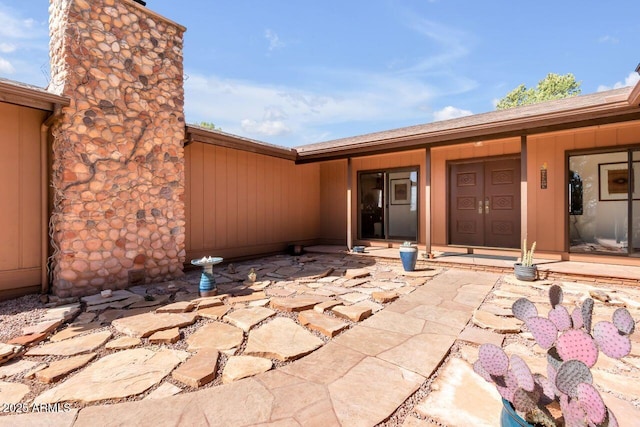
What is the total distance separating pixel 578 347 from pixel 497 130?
4.82m

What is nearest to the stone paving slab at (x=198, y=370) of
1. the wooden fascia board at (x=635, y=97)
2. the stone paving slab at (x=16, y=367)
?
the stone paving slab at (x=16, y=367)

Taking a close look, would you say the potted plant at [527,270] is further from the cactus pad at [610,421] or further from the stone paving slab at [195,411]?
the stone paving slab at [195,411]

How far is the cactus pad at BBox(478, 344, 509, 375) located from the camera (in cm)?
126

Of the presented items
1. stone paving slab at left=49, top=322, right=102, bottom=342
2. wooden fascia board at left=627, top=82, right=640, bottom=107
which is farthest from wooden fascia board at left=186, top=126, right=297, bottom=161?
wooden fascia board at left=627, top=82, right=640, bottom=107

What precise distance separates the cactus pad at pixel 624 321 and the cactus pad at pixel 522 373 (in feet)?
1.40

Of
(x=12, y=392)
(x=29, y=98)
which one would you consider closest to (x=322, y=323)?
(x=12, y=392)

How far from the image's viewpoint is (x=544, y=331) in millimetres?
1388

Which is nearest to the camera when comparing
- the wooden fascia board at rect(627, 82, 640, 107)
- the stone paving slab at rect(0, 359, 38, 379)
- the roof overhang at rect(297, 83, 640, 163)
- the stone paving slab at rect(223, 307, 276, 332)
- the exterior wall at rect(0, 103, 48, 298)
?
the stone paving slab at rect(0, 359, 38, 379)

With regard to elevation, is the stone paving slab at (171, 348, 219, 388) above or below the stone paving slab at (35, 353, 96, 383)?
above

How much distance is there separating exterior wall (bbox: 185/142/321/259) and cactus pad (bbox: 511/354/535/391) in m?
5.57

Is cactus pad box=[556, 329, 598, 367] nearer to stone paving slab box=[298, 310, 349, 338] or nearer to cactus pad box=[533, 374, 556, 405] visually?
cactus pad box=[533, 374, 556, 405]

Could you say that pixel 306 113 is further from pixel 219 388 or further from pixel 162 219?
pixel 219 388

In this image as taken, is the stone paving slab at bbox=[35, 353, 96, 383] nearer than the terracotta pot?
Yes

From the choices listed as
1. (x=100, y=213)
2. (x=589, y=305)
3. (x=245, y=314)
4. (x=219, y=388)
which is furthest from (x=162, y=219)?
(x=589, y=305)
